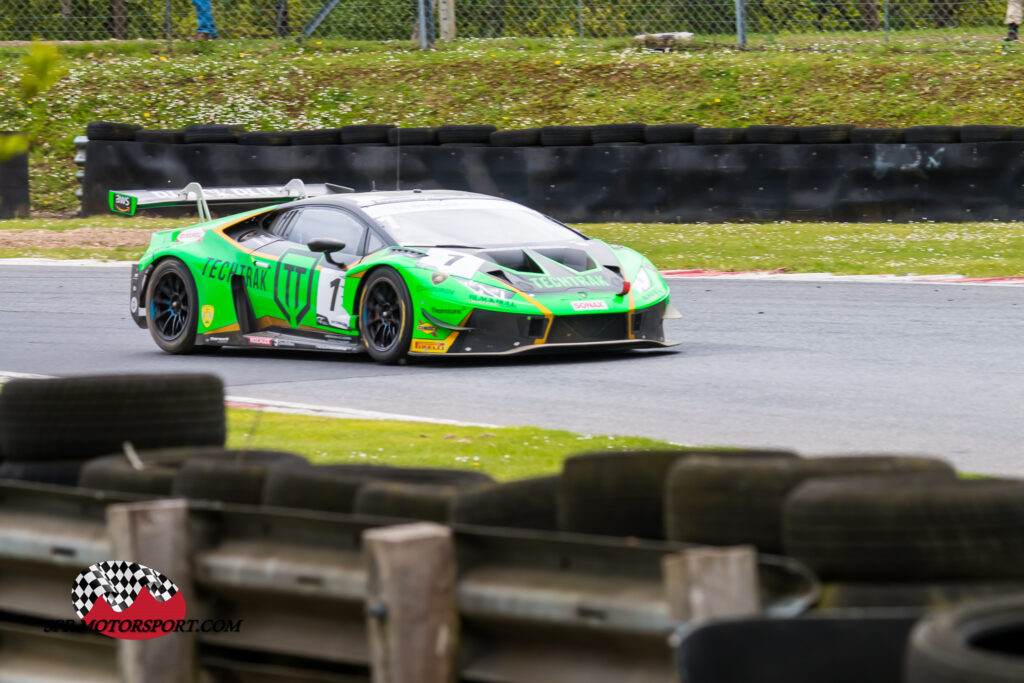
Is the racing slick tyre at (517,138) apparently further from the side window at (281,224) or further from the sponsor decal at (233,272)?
the sponsor decal at (233,272)

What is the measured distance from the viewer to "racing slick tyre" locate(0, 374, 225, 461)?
4488mm

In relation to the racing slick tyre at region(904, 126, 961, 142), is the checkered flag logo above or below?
below

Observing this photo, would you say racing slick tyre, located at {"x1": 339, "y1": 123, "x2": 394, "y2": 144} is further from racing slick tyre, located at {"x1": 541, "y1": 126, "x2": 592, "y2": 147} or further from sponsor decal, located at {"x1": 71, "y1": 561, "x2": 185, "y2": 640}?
sponsor decal, located at {"x1": 71, "y1": 561, "x2": 185, "y2": 640}

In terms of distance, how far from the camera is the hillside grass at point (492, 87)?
23.6 meters

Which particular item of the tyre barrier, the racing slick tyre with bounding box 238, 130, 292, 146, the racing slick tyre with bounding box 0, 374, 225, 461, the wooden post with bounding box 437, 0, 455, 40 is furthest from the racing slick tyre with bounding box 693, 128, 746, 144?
the racing slick tyre with bounding box 0, 374, 225, 461

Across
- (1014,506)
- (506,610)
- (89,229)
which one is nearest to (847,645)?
(1014,506)

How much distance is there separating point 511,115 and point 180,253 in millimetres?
13779

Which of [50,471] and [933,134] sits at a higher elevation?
[933,134]

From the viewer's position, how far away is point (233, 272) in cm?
1170

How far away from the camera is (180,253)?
12.1 meters

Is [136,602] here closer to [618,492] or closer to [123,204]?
[618,492]

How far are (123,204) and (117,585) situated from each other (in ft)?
28.9

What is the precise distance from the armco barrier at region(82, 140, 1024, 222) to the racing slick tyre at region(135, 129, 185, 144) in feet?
1.63

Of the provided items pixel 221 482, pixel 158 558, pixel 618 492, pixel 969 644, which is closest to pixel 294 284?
pixel 221 482
